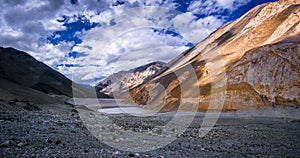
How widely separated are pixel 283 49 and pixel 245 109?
21422 millimetres

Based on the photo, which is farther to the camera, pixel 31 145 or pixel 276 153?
pixel 276 153

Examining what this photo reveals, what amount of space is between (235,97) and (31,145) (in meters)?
67.9

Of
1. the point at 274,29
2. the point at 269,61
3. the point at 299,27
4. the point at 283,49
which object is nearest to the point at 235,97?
the point at 269,61

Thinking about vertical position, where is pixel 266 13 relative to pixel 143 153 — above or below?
above

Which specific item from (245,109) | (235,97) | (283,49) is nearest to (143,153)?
(245,109)

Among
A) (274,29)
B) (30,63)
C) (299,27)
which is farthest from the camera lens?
(30,63)

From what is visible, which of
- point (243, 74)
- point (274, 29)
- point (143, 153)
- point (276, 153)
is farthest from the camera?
point (274, 29)

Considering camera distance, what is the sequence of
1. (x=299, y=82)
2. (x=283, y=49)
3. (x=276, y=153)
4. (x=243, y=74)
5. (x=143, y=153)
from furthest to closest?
(x=243, y=74), (x=283, y=49), (x=299, y=82), (x=276, y=153), (x=143, y=153)

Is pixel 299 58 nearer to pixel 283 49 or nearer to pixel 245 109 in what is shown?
pixel 283 49

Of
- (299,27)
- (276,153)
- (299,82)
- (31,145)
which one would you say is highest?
(299,27)

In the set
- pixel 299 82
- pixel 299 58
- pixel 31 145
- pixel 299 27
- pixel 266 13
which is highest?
pixel 266 13

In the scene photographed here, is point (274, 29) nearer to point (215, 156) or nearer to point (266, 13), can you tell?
point (266, 13)

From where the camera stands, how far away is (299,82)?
204 feet

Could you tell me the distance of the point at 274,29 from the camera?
111m
